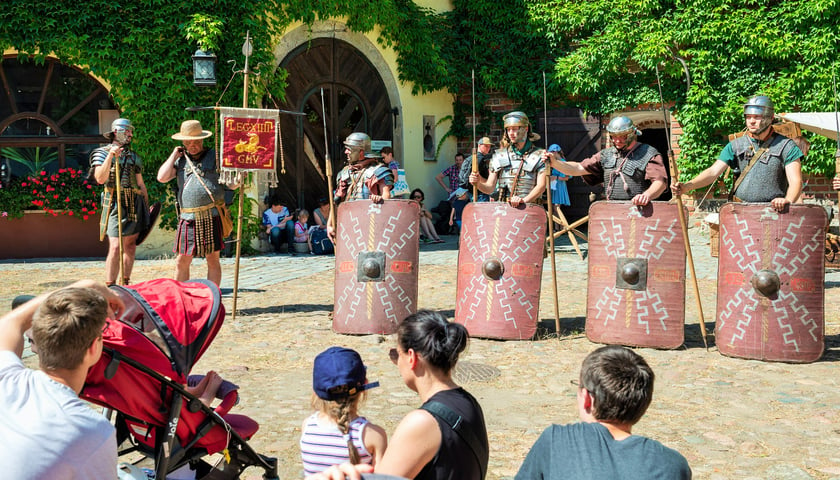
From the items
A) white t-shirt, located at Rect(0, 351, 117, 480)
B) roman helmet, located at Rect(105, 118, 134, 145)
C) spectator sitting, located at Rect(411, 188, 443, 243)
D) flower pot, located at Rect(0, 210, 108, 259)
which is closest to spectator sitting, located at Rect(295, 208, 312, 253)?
spectator sitting, located at Rect(411, 188, 443, 243)

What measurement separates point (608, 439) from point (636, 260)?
161 inches

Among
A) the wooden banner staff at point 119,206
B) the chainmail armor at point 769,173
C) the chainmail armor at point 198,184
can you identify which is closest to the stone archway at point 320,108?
the wooden banner staff at point 119,206

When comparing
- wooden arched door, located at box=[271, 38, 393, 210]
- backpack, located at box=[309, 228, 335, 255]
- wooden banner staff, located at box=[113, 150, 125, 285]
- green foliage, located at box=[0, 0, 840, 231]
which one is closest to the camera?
wooden banner staff, located at box=[113, 150, 125, 285]

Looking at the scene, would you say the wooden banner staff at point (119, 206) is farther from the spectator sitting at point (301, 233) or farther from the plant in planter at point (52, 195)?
the spectator sitting at point (301, 233)

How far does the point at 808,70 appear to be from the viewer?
13398mm

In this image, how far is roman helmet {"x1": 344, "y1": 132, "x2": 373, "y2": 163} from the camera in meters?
7.16

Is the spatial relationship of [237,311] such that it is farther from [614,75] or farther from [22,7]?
[614,75]

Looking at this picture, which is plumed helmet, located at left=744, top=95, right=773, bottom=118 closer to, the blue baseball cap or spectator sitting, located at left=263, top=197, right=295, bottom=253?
the blue baseball cap

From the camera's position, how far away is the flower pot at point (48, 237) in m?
11.7

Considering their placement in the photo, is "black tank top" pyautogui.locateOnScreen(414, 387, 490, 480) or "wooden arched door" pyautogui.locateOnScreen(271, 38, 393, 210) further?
"wooden arched door" pyautogui.locateOnScreen(271, 38, 393, 210)

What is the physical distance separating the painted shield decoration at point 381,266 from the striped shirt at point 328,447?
388 cm

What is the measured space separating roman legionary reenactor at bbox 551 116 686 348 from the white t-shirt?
4.52 m

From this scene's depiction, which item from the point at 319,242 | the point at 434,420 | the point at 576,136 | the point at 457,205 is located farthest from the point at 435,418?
the point at 576,136

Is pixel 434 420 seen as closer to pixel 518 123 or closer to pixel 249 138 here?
pixel 518 123
